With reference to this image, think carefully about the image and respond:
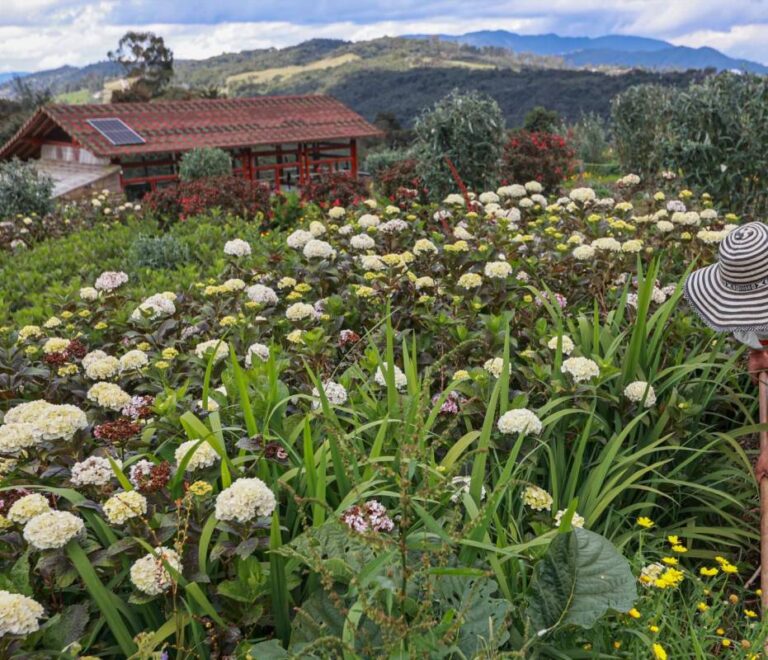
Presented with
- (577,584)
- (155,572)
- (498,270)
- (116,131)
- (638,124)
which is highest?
(116,131)

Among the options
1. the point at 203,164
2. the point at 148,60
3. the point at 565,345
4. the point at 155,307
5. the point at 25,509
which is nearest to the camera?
the point at 25,509

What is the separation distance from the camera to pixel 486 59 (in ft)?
320

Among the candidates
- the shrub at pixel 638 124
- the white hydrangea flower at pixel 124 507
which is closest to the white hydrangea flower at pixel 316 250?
the white hydrangea flower at pixel 124 507

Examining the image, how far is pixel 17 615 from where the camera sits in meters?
1.61

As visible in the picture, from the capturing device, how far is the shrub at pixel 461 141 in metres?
10.3

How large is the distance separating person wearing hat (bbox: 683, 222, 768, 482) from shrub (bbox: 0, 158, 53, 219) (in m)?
11.7

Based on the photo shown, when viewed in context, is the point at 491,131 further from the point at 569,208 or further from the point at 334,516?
the point at 334,516

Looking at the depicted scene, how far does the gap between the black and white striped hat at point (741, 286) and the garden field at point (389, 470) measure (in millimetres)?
444

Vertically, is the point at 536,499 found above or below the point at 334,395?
below

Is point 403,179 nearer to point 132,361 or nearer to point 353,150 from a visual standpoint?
point 132,361

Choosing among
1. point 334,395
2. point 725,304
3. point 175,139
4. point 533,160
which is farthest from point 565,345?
point 175,139

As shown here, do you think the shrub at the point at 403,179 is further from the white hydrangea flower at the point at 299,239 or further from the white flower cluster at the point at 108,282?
the white flower cluster at the point at 108,282

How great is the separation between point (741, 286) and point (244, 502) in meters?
1.80

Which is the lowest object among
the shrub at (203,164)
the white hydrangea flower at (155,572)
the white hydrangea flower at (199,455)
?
the white hydrangea flower at (155,572)
